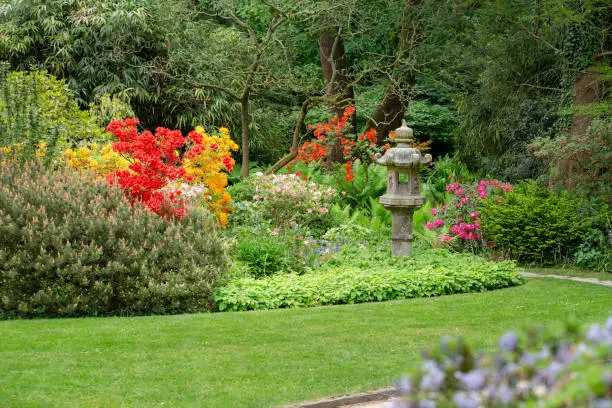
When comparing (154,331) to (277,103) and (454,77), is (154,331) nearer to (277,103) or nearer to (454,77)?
(454,77)

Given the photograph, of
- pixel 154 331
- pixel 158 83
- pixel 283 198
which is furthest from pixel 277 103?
pixel 154 331

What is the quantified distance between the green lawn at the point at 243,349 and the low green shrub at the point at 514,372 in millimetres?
2375

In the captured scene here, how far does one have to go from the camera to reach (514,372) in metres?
1.88

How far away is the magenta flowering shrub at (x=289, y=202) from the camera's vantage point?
12203 mm

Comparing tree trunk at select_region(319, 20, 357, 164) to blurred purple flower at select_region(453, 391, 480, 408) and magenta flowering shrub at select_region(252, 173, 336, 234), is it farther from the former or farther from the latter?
blurred purple flower at select_region(453, 391, 480, 408)

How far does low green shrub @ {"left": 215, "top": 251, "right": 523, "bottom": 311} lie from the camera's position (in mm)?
8469

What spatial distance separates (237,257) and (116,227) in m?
2.03

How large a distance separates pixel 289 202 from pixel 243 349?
19.7 ft

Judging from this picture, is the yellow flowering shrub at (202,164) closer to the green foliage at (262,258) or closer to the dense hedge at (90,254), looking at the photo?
the green foliage at (262,258)

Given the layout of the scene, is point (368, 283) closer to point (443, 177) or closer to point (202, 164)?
point (202, 164)

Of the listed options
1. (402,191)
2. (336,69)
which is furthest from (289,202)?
(336,69)

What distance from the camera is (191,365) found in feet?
19.3

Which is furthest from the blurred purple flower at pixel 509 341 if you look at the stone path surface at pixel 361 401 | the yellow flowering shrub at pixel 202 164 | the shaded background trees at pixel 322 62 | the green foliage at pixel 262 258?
the shaded background trees at pixel 322 62

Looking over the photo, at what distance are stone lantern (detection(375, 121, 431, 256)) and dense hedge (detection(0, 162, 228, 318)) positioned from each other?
2.78 meters
